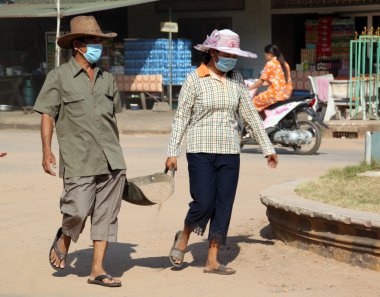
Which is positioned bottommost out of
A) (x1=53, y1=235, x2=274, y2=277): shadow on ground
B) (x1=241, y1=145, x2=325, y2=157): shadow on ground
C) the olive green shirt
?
(x1=241, y1=145, x2=325, y2=157): shadow on ground

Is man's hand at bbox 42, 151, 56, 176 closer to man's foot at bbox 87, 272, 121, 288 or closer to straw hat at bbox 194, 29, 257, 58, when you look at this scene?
man's foot at bbox 87, 272, 121, 288

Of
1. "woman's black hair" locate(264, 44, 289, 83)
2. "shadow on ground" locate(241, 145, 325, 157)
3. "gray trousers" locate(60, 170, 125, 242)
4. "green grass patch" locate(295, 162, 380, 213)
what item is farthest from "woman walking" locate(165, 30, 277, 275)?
"shadow on ground" locate(241, 145, 325, 157)

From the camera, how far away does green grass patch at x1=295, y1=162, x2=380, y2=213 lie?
7.11m

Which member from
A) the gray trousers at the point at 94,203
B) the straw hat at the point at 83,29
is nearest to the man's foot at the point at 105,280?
the gray trousers at the point at 94,203

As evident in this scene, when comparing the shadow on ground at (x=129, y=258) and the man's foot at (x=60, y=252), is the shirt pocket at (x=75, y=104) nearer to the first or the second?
the man's foot at (x=60, y=252)

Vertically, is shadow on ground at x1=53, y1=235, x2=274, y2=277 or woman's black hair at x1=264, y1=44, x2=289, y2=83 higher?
woman's black hair at x1=264, y1=44, x2=289, y2=83

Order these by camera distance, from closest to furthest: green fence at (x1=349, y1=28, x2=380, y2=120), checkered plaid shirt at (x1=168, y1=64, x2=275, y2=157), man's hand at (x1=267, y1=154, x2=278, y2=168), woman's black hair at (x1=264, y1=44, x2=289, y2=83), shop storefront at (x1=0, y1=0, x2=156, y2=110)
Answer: checkered plaid shirt at (x1=168, y1=64, x2=275, y2=157), man's hand at (x1=267, y1=154, x2=278, y2=168), woman's black hair at (x1=264, y1=44, x2=289, y2=83), green fence at (x1=349, y1=28, x2=380, y2=120), shop storefront at (x1=0, y1=0, x2=156, y2=110)

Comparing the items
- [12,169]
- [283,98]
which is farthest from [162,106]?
[12,169]

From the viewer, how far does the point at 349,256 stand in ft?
22.0

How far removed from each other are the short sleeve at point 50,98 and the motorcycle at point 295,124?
7.81 metres

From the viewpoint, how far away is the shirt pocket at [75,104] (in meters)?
6.38

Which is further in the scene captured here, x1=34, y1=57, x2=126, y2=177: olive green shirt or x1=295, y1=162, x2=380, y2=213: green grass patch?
x1=295, y1=162, x2=380, y2=213: green grass patch

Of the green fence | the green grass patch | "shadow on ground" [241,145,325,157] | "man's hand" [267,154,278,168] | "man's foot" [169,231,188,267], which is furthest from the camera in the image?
the green fence

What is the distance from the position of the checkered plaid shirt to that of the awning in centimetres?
1412
